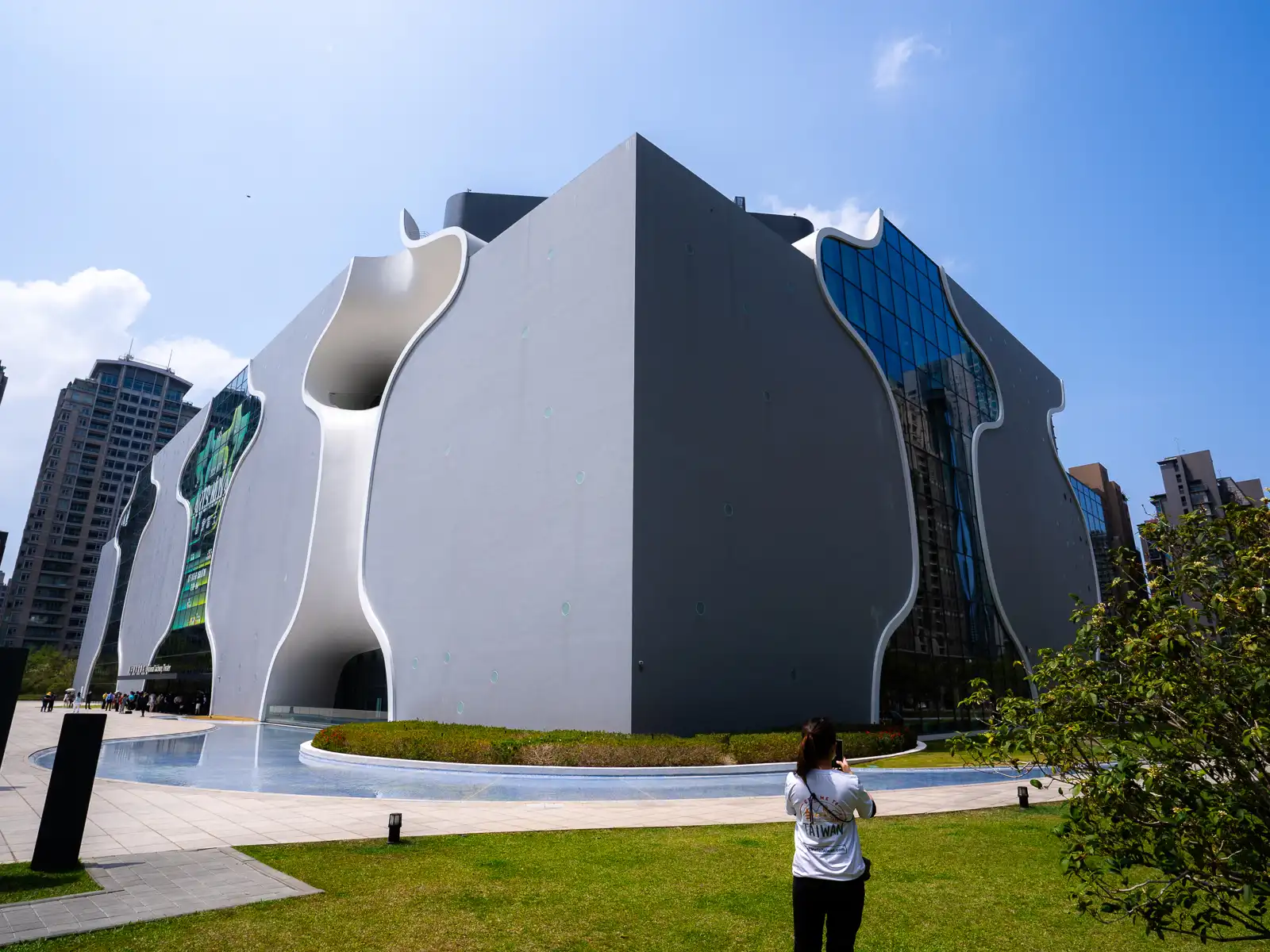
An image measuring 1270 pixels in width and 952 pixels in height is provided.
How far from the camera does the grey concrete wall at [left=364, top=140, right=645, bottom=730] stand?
52.5 feet

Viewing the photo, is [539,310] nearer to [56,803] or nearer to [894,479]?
[894,479]

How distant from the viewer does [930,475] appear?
1009 inches

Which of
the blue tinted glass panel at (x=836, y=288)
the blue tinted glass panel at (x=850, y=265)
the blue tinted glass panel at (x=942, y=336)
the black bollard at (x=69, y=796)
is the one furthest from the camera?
the blue tinted glass panel at (x=942, y=336)

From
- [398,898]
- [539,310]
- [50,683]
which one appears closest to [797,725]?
[539,310]

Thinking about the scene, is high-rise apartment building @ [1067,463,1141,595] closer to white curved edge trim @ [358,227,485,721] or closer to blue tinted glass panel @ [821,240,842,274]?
blue tinted glass panel @ [821,240,842,274]

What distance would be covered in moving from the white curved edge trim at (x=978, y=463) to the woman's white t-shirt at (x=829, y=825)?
1025 inches

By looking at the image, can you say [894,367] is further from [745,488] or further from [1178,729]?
[1178,729]

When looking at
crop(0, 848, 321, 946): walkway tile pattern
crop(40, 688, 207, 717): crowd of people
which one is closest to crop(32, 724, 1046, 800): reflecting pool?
crop(0, 848, 321, 946): walkway tile pattern

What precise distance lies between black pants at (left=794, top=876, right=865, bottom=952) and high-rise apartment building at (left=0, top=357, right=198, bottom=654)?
10401 cm

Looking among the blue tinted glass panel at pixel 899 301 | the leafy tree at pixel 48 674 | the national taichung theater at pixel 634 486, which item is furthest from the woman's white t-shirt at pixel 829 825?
the leafy tree at pixel 48 674

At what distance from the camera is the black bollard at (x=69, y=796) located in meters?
6.45

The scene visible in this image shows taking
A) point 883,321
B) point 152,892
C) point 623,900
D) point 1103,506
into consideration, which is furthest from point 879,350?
point 1103,506

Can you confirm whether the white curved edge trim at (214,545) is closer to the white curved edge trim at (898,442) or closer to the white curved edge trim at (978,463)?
the white curved edge trim at (898,442)

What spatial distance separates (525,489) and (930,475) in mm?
14633
